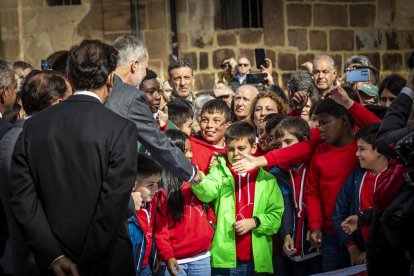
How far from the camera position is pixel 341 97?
641 cm

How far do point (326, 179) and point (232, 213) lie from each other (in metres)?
0.73

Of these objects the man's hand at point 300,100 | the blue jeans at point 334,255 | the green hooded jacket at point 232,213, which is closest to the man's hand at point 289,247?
the green hooded jacket at point 232,213

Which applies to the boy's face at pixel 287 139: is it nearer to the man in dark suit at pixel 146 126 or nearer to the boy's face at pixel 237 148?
the boy's face at pixel 237 148

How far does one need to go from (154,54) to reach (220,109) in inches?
268

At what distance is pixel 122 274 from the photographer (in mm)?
4797

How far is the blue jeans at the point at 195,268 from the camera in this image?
6.74m

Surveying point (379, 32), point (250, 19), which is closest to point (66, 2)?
point (250, 19)

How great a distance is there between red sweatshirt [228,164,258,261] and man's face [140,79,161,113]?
121 cm

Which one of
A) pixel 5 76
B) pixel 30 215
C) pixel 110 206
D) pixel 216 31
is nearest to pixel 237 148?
pixel 5 76

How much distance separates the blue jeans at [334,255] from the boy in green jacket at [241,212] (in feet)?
1.27

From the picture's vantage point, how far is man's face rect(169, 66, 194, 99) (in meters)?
9.86

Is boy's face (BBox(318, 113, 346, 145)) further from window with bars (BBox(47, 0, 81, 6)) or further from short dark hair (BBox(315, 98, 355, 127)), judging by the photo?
window with bars (BBox(47, 0, 81, 6))

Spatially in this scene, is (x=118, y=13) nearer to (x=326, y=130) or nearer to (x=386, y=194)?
(x=326, y=130)

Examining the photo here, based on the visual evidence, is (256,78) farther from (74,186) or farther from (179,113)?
(74,186)
